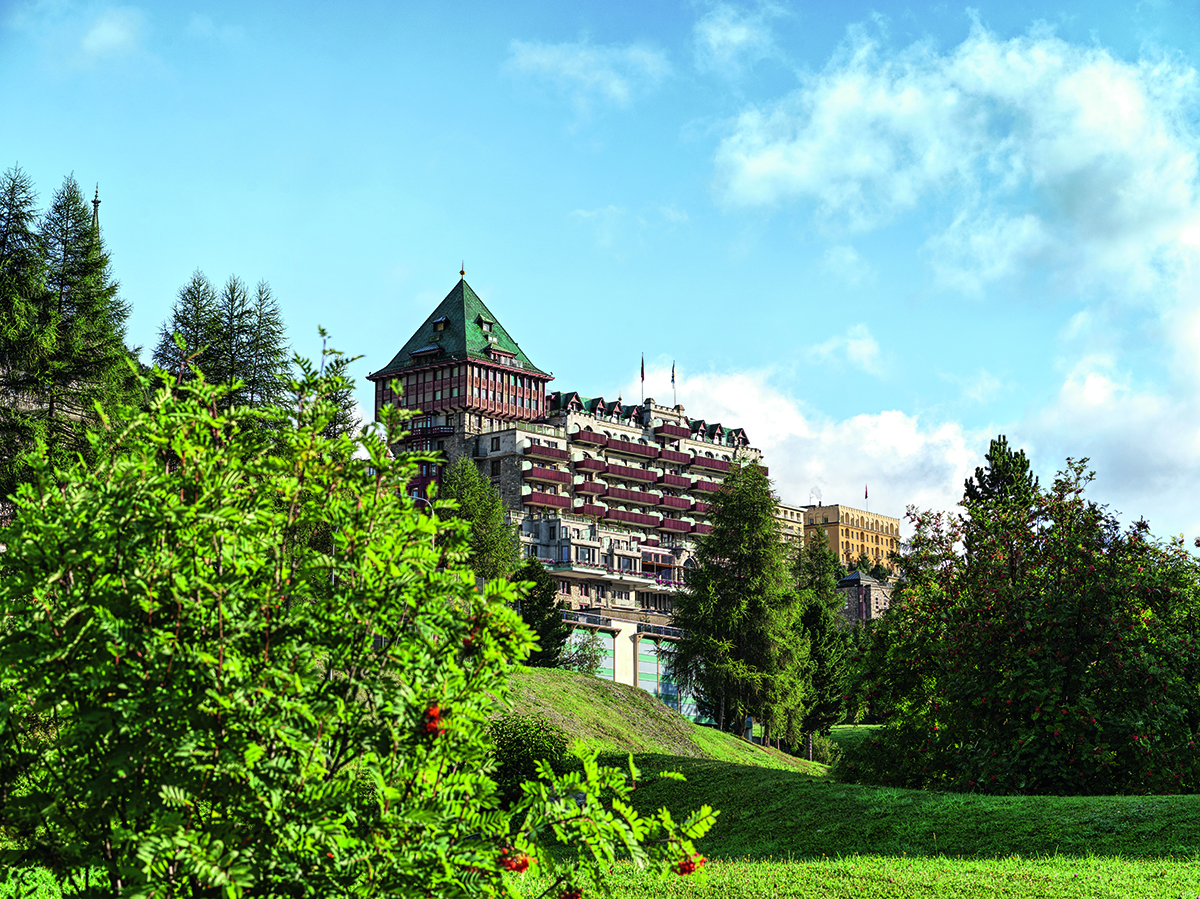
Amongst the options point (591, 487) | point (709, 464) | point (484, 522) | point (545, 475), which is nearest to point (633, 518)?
point (591, 487)

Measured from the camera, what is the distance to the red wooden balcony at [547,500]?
104 m

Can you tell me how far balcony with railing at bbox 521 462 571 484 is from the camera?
103750mm

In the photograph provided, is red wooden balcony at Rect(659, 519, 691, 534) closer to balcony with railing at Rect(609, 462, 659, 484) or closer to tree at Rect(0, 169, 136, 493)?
balcony with railing at Rect(609, 462, 659, 484)

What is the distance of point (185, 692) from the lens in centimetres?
544

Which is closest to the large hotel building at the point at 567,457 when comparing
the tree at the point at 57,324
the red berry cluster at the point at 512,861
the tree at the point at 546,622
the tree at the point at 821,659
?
the tree at the point at 821,659

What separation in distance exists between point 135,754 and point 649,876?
32.7ft

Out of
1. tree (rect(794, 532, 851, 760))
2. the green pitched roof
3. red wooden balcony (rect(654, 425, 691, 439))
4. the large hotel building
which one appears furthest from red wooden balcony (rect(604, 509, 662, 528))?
tree (rect(794, 532, 851, 760))

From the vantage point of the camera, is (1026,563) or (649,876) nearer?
(649,876)

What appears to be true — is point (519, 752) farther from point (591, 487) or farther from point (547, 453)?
point (591, 487)

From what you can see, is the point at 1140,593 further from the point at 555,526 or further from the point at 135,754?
the point at 555,526

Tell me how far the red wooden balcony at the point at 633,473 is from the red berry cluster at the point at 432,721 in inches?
4215

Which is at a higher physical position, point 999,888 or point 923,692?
point 923,692

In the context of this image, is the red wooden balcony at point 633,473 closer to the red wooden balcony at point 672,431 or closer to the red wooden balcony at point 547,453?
the red wooden balcony at point 672,431

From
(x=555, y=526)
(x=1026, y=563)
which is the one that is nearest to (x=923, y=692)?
(x=1026, y=563)
